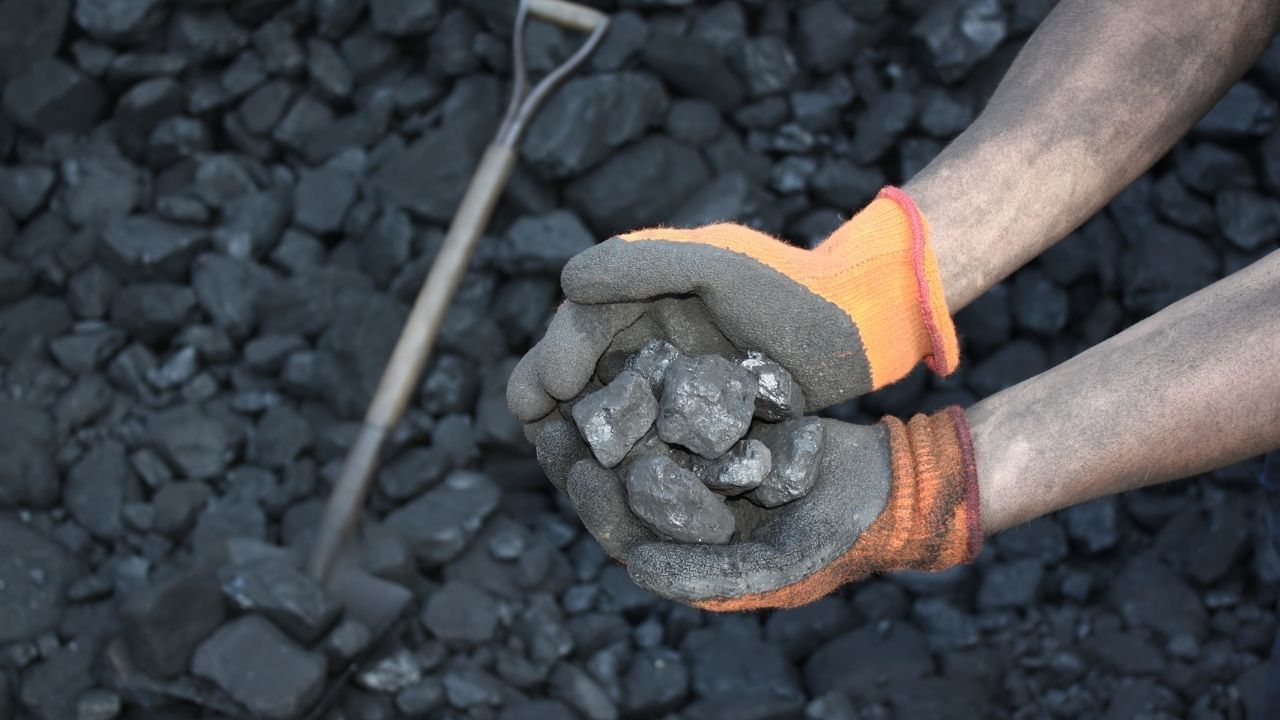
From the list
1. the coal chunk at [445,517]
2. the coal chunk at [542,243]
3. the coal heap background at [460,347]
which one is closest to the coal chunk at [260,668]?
the coal heap background at [460,347]

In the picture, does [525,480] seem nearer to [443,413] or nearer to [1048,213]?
[443,413]

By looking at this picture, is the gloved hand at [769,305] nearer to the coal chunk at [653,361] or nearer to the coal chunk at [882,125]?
the coal chunk at [653,361]

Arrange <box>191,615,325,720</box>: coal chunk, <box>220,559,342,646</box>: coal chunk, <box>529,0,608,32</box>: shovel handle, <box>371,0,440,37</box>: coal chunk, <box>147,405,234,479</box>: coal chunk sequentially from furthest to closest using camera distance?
<box>371,0,440,37</box>: coal chunk, <box>529,0,608,32</box>: shovel handle, <box>147,405,234,479</box>: coal chunk, <box>220,559,342,646</box>: coal chunk, <box>191,615,325,720</box>: coal chunk

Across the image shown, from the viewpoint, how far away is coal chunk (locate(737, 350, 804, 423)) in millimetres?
1881

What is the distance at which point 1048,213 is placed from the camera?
1.99 meters

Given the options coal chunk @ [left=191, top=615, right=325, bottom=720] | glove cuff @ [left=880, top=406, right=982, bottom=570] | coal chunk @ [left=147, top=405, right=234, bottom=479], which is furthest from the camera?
coal chunk @ [left=147, top=405, right=234, bottom=479]

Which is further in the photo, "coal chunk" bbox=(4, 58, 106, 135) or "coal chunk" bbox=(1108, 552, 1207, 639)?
"coal chunk" bbox=(4, 58, 106, 135)

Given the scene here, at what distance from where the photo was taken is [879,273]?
1.91m

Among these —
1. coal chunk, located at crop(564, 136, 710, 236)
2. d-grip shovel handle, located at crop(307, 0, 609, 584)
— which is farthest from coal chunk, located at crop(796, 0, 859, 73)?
d-grip shovel handle, located at crop(307, 0, 609, 584)

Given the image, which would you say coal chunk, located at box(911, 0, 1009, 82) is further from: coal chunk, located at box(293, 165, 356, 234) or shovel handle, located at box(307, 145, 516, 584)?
coal chunk, located at box(293, 165, 356, 234)

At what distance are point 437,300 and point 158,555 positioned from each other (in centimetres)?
107

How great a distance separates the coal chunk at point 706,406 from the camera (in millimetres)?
1794

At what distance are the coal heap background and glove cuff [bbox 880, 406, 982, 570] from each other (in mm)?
1553

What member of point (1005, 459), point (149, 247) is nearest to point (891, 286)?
point (1005, 459)
